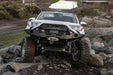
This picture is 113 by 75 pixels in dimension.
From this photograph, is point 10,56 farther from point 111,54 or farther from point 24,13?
point 24,13

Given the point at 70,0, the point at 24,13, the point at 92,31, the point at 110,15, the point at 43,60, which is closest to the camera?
the point at 43,60

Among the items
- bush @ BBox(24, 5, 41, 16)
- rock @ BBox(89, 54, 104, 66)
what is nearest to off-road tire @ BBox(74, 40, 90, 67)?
rock @ BBox(89, 54, 104, 66)

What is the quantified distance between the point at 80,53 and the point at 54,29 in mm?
1257

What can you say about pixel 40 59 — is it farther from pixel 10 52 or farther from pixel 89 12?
pixel 89 12

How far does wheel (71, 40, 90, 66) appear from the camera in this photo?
258 inches

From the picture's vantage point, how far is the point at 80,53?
6.61 metres

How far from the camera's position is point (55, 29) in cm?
614

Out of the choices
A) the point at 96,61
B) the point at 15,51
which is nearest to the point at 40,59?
the point at 15,51

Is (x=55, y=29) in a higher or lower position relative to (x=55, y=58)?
higher

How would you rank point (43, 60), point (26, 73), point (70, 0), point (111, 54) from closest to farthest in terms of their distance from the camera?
1. point (26, 73)
2. point (43, 60)
3. point (111, 54)
4. point (70, 0)

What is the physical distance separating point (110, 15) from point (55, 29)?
1929 centimetres

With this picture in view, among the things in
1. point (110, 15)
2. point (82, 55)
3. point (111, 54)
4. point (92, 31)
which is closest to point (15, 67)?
point (82, 55)

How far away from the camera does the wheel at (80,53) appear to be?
6547mm

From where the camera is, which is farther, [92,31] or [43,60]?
[92,31]
